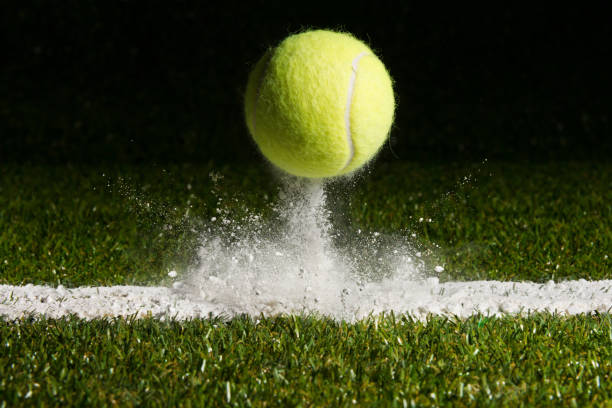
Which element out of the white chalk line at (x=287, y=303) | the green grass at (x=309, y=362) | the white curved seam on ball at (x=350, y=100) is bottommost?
the green grass at (x=309, y=362)

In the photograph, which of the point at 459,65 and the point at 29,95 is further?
the point at 459,65

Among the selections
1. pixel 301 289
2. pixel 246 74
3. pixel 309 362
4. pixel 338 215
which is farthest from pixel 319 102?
pixel 246 74

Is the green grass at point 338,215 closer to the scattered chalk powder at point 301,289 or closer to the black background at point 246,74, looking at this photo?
the scattered chalk powder at point 301,289

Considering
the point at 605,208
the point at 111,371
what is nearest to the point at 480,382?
the point at 111,371

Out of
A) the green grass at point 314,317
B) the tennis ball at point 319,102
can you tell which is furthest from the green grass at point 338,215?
the tennis ball at point 319,102

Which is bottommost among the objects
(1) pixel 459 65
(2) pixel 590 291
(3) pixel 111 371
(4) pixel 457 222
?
(3) pixel 111 371

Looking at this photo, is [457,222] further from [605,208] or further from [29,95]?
Answer: [29,95]
